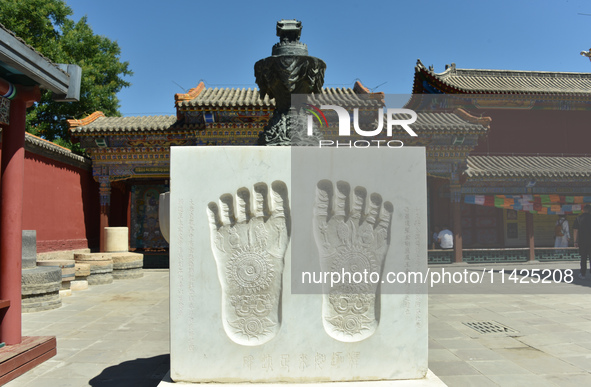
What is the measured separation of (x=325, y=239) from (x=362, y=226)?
0.25 meters

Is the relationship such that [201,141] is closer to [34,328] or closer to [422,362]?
[34,328]

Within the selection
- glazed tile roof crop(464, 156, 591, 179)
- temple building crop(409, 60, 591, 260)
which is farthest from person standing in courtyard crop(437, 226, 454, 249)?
glazed tile roof crop(464, 156, 591, 179)

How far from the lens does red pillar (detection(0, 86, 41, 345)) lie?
13.0 ft

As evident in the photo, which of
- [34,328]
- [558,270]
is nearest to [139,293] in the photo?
[34,328]

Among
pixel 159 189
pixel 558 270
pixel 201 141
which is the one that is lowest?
pixel 558 270

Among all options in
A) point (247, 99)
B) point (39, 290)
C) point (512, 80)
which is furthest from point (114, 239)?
point (512, 80)

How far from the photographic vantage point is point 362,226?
274cm

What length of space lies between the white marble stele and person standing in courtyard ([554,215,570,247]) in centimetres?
1417

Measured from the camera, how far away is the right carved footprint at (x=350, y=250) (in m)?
2.72

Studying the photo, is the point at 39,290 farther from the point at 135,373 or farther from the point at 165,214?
the point at 165,214

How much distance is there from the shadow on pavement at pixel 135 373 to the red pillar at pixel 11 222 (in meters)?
1.02

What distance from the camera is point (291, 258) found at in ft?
8.86

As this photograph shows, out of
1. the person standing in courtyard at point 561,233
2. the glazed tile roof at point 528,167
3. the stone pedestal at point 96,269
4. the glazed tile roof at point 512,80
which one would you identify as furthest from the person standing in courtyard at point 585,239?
the stone pedestal at point 96,269

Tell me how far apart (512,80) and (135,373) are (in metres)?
→ 17.4
